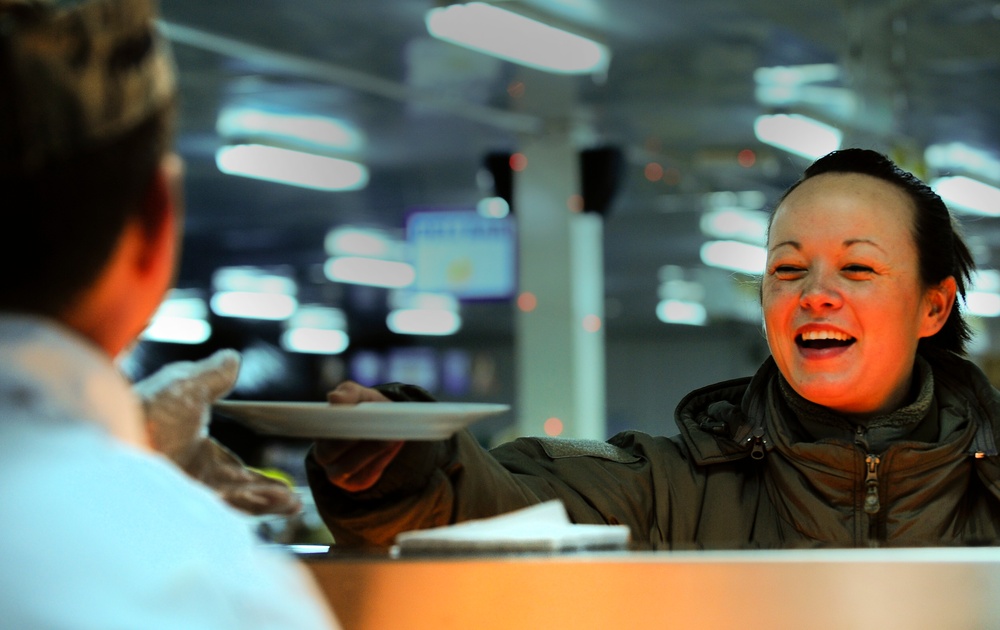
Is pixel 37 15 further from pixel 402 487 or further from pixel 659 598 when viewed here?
pixel 402 487

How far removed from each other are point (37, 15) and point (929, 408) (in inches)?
55.8

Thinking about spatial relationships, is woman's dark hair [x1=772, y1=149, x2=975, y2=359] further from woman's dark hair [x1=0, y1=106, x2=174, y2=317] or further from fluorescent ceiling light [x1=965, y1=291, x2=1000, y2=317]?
fluorescent ceiling light [x1=965, y1=291, x2=1000, y2=317]

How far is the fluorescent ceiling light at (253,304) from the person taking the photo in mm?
16906

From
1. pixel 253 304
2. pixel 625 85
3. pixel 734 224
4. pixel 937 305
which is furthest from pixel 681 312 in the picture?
pixel 937 305

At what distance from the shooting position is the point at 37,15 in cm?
59

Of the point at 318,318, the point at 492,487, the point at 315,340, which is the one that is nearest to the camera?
the point at 492,487

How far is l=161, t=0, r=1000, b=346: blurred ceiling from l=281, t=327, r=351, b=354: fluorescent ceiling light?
1132cm

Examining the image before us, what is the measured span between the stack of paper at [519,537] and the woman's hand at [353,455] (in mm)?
164

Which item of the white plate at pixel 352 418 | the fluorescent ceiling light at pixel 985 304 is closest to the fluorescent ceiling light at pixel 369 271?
the fluorescent ceiling light at pixel 985 304

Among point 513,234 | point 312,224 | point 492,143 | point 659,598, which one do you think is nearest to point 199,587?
point 659,598

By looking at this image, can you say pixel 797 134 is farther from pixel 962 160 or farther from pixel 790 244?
pixel 790 244

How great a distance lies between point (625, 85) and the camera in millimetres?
6992

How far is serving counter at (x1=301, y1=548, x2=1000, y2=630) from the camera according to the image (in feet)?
3.20

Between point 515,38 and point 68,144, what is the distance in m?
5.45
